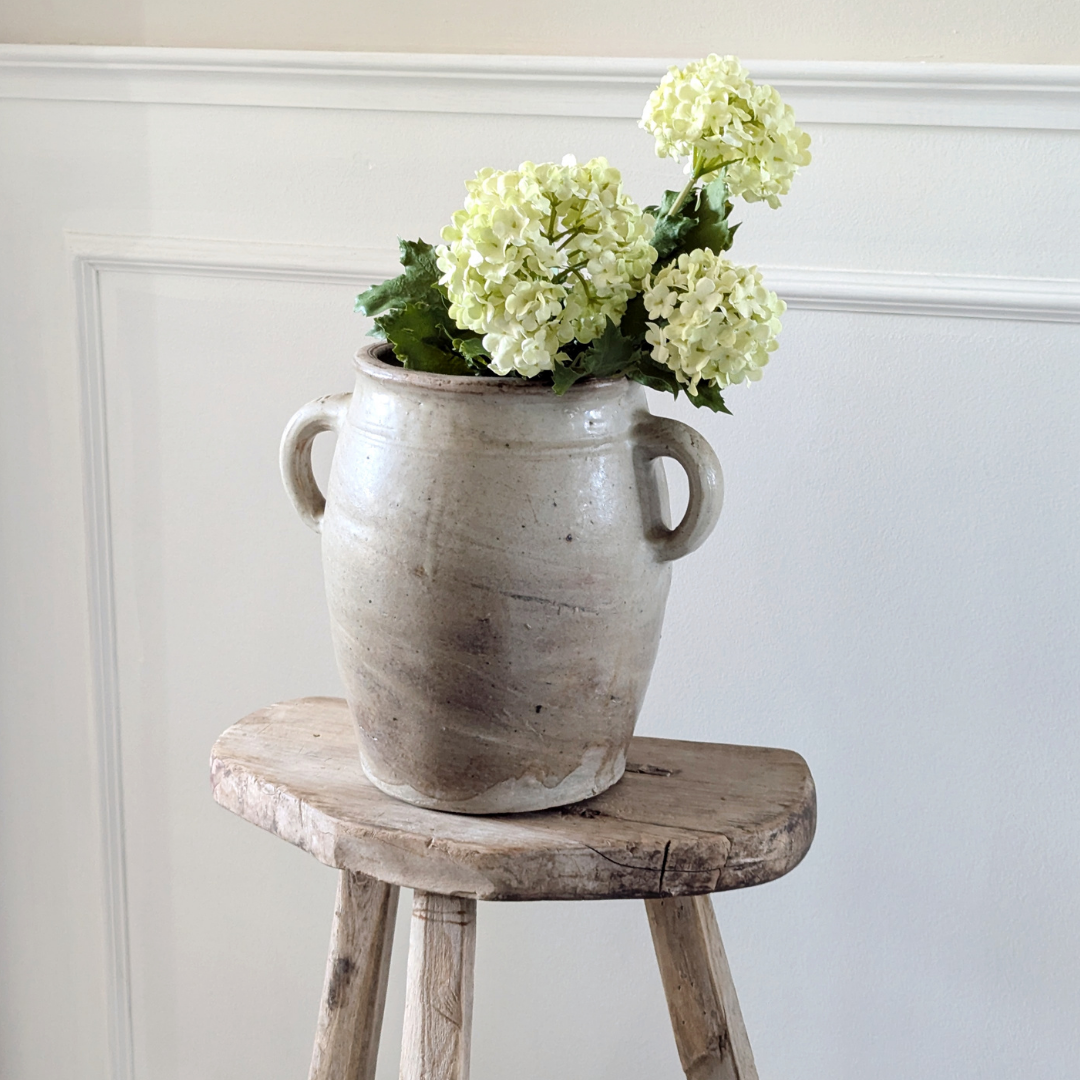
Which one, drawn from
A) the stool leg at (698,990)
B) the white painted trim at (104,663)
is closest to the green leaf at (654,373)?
the stool leg at (698,990)

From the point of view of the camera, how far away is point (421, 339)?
793 mm

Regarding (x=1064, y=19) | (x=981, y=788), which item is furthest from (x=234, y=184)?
(x=981, y=788)

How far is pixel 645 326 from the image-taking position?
76cm

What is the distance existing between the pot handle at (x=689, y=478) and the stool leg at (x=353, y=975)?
318 mm

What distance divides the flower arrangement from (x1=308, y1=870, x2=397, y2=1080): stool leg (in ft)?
1.27

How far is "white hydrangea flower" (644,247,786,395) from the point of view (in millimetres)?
708

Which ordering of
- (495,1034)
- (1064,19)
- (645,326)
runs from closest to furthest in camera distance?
(645,326)
(1064,19)
(495,1034)

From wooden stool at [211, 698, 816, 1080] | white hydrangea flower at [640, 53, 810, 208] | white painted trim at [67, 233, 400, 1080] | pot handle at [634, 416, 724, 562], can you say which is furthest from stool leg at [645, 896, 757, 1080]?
white painted trim at [67, 233, 400, 1080]

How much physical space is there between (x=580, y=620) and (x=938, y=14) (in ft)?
2.06

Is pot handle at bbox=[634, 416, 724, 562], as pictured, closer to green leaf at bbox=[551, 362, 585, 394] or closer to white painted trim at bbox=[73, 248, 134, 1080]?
green leaf at bbox=[551, 362, 585, 394]

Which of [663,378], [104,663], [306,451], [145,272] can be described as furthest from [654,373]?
[104,663]

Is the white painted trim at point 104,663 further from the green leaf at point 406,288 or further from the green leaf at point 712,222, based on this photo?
the green leaf at point 712,222

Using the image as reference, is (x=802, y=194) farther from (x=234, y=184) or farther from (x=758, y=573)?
(x=234, y=184)

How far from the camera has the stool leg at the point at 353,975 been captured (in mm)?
895
